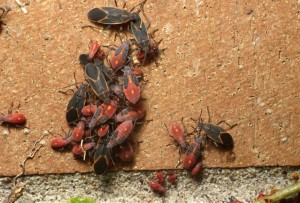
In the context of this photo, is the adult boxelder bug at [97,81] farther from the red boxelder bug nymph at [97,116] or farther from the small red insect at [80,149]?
the small red insect at [80,149]

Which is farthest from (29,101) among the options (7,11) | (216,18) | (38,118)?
(216,18)

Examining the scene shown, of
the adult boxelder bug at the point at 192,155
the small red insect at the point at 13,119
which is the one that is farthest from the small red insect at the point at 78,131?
the adult boxelder bug at the point at 192,155

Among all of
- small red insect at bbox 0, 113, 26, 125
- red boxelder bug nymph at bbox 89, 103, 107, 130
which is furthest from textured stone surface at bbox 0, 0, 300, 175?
red boxelder bug nymph at bbox 89, 103, 107, 130

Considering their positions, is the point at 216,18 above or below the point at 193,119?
above

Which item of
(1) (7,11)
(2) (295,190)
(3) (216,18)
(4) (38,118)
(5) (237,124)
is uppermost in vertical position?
(1) (7,11)

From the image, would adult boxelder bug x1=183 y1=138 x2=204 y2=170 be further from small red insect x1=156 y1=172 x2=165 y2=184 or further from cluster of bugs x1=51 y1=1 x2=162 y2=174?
cluster of bugs x1=51 y1=1 x2=162 y2=174

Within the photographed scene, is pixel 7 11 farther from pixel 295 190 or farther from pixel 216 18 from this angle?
pixel 295 190
